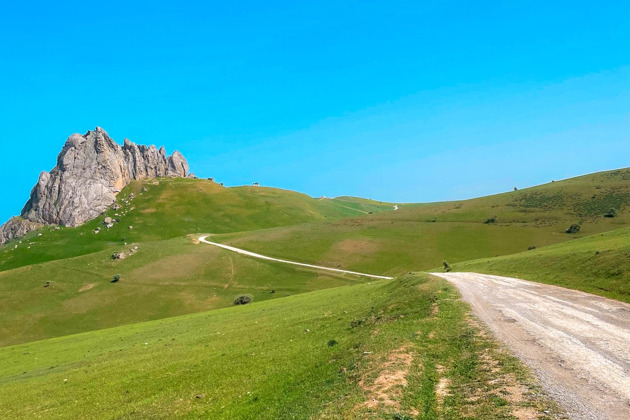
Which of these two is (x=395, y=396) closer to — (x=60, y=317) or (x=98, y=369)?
(x=98, y=369)

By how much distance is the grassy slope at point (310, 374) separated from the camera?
47.6 ft

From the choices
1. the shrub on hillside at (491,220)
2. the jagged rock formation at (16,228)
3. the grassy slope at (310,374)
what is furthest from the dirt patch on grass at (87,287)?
the shrub on hillside at (491,220)

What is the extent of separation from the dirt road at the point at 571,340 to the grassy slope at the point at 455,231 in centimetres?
7118

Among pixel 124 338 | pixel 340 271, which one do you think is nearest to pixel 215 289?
pixel 340 271

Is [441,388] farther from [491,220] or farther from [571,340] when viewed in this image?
[491,220]

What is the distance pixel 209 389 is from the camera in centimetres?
2122

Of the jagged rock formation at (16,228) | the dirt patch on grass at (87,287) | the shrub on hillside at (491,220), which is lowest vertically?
the dirt patch on grass at (87,287)

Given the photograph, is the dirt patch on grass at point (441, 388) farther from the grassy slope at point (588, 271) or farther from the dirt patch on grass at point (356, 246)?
the dirt patch on grass at point (356, 246)

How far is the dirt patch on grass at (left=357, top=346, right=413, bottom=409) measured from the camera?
47.3ft

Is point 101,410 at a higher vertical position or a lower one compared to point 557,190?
lower

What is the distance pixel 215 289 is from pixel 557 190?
136m

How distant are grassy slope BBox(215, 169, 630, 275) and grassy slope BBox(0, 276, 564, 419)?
73560 mm

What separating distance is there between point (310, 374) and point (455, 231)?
116338 mm

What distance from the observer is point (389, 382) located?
16.2 meters
